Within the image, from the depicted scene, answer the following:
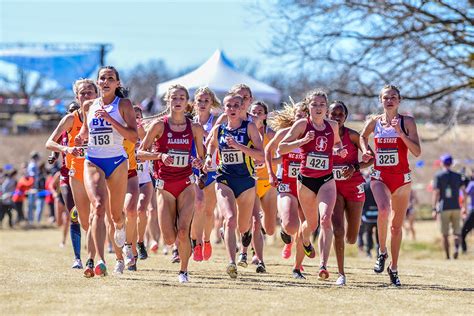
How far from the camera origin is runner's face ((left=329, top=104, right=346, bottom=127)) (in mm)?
12344

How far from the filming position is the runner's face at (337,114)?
12344 millimetres

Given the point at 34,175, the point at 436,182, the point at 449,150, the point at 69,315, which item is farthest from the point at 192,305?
the point at 449,150

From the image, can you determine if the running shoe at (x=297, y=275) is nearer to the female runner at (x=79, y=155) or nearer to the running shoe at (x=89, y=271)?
the female runner at (x=79, y=155)

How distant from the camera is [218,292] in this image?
10.1 meters

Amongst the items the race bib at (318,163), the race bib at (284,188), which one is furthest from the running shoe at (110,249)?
the race bib at (318,163)

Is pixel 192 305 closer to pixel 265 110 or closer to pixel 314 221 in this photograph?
pixel 314 221

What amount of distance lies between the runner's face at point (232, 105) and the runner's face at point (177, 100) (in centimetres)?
77

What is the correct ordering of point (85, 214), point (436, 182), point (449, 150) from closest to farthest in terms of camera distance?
point (85, 214) < point (436, 182) < point (449, 150)

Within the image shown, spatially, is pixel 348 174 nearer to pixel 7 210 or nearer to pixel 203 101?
pixel 203 101

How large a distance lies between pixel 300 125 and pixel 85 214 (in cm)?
261

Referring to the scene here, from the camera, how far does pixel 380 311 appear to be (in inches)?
363

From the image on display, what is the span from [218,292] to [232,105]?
8.23 feet

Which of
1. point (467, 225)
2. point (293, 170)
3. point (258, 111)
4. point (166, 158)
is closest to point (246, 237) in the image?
point (293, 170)

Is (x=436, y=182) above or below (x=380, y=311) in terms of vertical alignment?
above
